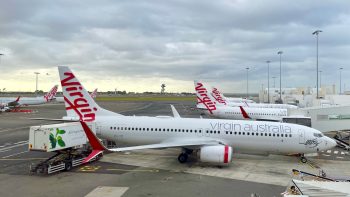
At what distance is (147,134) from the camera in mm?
26812

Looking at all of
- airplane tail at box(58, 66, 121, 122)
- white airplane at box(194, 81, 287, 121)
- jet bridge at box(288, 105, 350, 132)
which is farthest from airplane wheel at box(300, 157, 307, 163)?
white airplane at box(194, 81, 287, 121)

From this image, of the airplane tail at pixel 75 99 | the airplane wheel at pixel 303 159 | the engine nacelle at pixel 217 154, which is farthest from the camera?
the airplane tail at pixel 75 99

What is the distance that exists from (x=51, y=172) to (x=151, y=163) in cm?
749

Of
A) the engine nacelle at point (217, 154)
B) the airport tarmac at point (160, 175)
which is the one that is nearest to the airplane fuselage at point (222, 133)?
the airport tarmac at point (160, 175)

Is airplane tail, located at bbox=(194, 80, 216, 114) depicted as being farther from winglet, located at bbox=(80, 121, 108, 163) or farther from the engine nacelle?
winglet, located at bbox=(80, 121, 108, 163)

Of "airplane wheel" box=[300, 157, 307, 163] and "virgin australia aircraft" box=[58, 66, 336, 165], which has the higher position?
"virgin australia aircraft" box=[58, 66, 336, 165]

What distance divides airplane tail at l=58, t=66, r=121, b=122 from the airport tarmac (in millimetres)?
4473

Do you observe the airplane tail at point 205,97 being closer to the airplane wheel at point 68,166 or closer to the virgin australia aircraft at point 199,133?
the virgin australia aircraft at point 199,133

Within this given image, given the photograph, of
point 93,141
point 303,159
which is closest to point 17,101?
point 93,141

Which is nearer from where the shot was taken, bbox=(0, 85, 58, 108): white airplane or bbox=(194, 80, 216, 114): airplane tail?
bbox=(194, 80, 216, 114): airplane tail

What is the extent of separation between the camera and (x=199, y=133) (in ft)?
85.6

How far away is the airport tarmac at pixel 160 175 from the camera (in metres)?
18.0

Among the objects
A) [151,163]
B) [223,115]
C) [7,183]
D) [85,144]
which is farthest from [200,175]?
[223,115]

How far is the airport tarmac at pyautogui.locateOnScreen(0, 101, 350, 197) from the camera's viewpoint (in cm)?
1802
